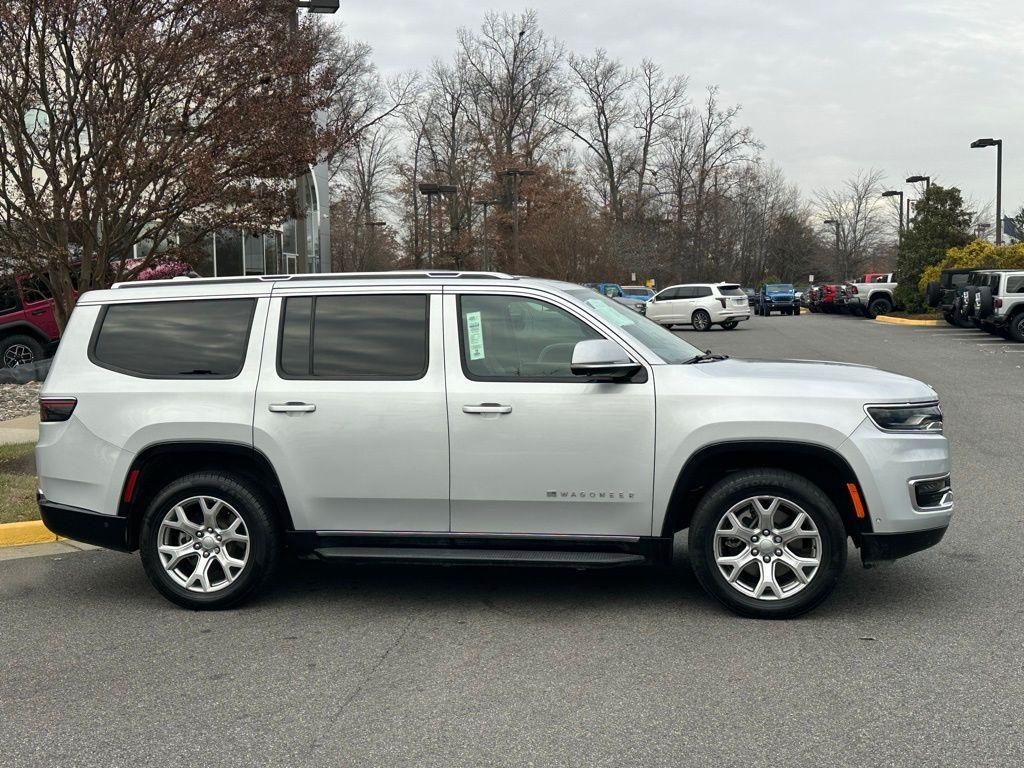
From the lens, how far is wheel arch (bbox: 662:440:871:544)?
18.1 feet

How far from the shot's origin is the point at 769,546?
5.58 meters

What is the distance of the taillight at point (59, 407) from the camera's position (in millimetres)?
6129

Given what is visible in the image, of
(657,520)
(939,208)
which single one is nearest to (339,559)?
(657,520)

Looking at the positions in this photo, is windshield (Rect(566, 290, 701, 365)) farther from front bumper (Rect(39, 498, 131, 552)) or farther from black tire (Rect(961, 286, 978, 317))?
black tire (Rect(961, 286, 978, 317))

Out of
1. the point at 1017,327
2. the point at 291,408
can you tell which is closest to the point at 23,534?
the point at 291,408

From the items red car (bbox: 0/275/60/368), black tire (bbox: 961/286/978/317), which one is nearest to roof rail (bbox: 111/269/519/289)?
red car (bbox: 0/275/60/368)

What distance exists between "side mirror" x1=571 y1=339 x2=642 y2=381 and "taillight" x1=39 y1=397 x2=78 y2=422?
2810mm

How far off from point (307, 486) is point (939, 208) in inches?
1685

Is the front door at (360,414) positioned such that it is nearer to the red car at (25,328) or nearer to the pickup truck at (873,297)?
the red car at (25,328)

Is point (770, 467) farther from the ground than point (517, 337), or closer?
closer

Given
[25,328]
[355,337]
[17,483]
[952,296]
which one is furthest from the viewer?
[952,296]

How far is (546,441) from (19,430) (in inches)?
361

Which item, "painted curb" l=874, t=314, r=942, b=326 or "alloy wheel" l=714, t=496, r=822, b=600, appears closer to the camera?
"alloy wheel" l=714, t=496, r=822, b=600

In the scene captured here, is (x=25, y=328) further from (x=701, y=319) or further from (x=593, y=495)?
(x=701, y=319)
